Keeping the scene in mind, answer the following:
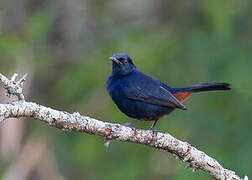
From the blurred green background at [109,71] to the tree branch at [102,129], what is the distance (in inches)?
83.2

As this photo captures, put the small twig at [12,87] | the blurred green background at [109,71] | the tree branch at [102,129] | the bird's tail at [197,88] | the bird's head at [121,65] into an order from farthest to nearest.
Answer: the blurred green background at [109,71] → the bird's head at [121,65] → the bird's tail at [197,88] → the small twig at [12,87] → the tree branch at [102,129]

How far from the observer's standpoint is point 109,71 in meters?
7.03

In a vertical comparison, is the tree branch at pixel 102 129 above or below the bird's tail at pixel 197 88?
below

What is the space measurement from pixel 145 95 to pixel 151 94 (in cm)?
6

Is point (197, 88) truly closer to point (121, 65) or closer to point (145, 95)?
point (145, 95)

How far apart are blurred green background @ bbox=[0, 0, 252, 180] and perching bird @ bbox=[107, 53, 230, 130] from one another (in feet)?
3.61

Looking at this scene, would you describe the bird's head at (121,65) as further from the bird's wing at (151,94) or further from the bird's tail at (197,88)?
the bird's tail at (197,88)

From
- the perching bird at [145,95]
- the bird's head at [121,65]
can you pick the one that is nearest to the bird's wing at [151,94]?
the perching bird at [145,95]

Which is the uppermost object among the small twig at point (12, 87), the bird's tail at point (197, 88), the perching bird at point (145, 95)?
the bird's tail at point (197, 88)

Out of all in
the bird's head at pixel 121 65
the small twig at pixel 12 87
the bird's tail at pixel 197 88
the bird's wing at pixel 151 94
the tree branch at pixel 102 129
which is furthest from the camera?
the bird's head at pixel 121 65

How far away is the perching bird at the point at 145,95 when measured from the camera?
5195mm

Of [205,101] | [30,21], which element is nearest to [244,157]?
[205,101]

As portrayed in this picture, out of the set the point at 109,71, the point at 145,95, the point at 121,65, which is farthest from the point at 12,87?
the point at 109,71

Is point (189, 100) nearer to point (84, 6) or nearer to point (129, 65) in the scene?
point (129, 65)
